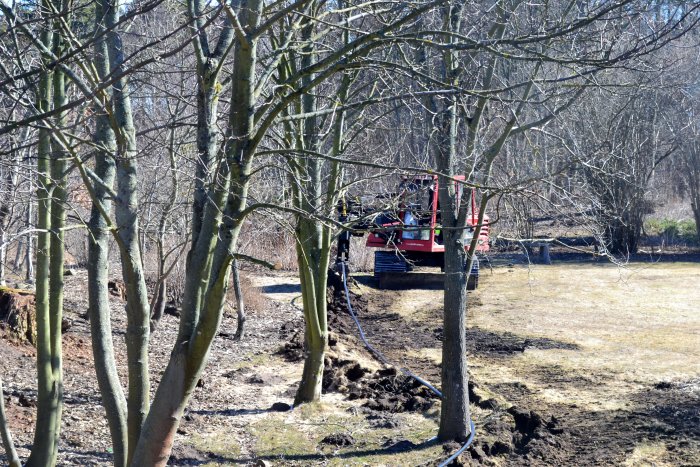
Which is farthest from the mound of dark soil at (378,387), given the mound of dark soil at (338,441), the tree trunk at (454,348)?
the tree trunk at (454,348)

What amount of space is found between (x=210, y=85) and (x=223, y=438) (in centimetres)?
456

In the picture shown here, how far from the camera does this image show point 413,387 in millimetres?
10508

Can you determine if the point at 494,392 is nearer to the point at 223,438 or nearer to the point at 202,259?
the point at 223,438

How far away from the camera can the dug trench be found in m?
8.10

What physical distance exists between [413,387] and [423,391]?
12.3 inches

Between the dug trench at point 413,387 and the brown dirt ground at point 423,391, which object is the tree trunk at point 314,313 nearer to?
the brown dirt ground at point 423,391

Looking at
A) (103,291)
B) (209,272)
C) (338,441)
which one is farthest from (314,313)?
(209,272)

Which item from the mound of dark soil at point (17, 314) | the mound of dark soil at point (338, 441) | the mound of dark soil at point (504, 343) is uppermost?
the mound of dark soil at point (17, 314)

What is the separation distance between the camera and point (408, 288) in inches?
774

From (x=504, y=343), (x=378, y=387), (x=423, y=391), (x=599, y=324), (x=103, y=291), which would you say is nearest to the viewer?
(x=103, y=291)

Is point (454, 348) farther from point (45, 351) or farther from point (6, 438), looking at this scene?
point (6, 438)

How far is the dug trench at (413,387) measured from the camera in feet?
26.6

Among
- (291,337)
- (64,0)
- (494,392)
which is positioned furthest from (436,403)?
(64,0)

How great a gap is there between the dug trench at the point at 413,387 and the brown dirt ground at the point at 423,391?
25 mm
